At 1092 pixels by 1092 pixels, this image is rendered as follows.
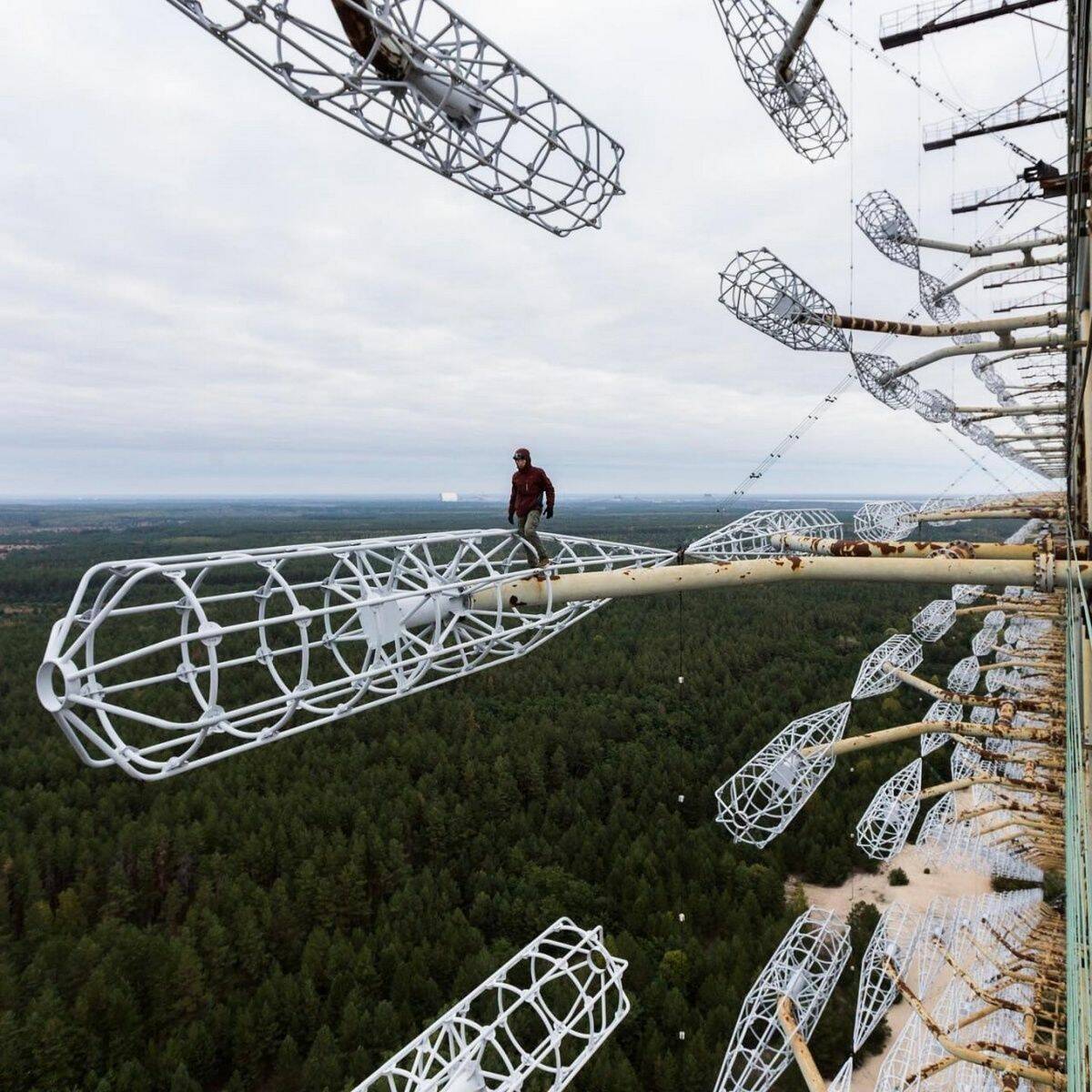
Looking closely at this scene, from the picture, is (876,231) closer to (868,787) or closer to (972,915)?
(972,915)

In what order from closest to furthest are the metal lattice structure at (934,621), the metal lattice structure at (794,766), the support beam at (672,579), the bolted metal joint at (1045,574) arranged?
the bolted metal joint at (1045,574), the support beam at (672,579), the metal lattice structure at (794,766), the metal lattice structure at (934,621)

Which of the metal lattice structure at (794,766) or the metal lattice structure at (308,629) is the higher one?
the metal lattice structure at (308,629)

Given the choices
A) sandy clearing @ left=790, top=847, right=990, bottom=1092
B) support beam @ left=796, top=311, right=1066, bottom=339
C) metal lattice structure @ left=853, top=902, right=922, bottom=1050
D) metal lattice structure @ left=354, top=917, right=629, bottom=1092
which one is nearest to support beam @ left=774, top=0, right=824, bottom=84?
support beam @ left=796, top=311, right=1066, bottom=339

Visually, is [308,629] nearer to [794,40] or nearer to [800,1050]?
[794,40]

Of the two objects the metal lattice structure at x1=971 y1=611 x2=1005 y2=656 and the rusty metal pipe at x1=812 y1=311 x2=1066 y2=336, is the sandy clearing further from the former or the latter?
the rusty metal pipe at x1=812 y1=311 x2=1066 y2=336

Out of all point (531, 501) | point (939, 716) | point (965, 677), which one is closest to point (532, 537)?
point (531, 501)

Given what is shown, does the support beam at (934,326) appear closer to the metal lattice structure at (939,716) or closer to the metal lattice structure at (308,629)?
the metal lattice structure at (308,629)

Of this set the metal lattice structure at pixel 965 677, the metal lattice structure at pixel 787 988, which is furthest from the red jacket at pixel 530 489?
the metal lattice structure at pixel 965 677
